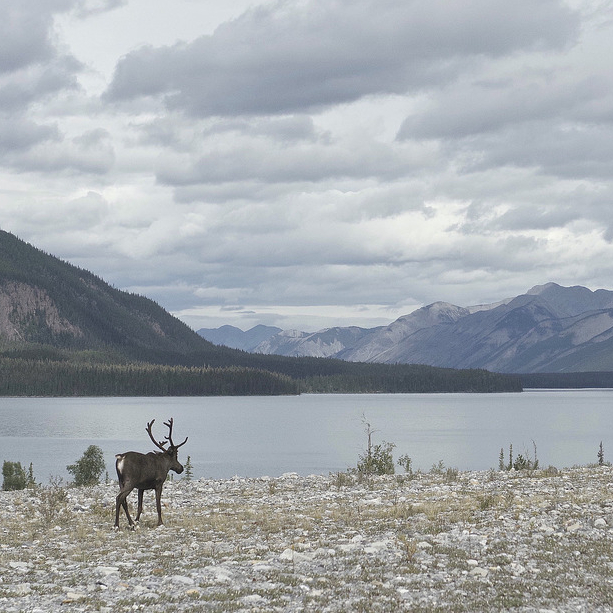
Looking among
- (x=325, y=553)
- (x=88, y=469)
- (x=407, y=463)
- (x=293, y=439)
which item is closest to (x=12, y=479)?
(x=88, y=469)

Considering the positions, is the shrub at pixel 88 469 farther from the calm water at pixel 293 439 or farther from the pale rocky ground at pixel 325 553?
the pale rocky ground at pixel 325 553

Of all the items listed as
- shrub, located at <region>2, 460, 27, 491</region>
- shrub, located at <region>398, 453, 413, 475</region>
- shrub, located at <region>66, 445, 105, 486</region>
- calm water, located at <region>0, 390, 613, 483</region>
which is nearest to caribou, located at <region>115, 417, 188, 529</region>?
shrub, located at <region>398, 453, 413, 475</region>

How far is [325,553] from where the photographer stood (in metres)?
18.1

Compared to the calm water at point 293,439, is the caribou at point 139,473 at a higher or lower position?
higher

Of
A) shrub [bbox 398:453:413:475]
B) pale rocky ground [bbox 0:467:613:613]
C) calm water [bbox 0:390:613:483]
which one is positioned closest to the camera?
pale rocky ground [bbox 0:467:613:613]

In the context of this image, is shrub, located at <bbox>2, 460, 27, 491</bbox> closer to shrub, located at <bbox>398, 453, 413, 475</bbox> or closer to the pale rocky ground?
the pale rocky ground

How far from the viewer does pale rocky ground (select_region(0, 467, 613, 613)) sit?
14.1 meters

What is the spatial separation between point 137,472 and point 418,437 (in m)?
101

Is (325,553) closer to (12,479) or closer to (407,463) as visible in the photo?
(407,463)

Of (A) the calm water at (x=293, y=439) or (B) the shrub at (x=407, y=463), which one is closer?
(B) the shrub at (x=407, y=463)

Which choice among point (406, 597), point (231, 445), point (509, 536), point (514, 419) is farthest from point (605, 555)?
point (514, 419)

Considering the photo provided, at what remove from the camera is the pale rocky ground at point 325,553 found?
1412 centimetres

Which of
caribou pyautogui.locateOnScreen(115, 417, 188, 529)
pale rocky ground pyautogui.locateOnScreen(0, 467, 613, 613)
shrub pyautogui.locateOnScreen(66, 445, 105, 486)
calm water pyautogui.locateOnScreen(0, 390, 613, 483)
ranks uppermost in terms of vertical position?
caribou pyautogui.locateOnScreen(115, 417, 188, 529)

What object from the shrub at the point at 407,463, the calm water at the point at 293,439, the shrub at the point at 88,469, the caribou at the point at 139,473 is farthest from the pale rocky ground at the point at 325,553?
the calm water at the point at 293,439
